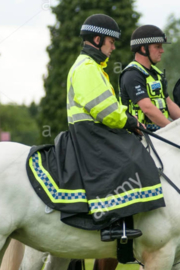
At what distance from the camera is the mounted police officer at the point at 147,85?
20.0 feet

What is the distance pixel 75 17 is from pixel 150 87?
23.0m

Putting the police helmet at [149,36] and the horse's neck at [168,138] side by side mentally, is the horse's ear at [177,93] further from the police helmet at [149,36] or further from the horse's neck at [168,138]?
the horse's neck at [168,138]

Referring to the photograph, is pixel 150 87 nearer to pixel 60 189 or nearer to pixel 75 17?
pixel 60 189

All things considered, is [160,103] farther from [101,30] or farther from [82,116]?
[82,116]

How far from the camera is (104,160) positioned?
498 cm

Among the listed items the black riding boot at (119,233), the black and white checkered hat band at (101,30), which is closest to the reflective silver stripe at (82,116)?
the black and white checkered hat band at (101,30)

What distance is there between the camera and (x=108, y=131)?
510 cm

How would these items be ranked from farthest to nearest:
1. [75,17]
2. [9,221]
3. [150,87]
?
1. [75,17]
2. [150,87]
3. [9,221]

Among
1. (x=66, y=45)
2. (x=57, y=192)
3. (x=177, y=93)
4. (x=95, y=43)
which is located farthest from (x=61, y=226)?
(x=66, y=45)

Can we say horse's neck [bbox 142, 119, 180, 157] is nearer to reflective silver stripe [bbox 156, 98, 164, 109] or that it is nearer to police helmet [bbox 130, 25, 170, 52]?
reflective silver stripe [bbox 156, 98, 164, 109]

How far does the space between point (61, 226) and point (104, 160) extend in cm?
75

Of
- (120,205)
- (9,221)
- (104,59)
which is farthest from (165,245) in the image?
(104,59)

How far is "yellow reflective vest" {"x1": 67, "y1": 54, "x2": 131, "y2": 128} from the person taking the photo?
4980 millimetres

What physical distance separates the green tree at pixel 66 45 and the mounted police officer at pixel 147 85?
20.3m
